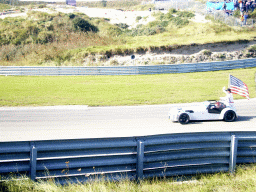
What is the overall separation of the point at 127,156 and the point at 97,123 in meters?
6.60

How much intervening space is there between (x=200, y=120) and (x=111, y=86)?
10756mm

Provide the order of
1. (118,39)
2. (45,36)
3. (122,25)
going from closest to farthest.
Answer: (118,39) < (45,36) < (122,25)

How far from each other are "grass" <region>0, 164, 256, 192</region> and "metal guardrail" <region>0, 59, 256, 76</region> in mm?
21533

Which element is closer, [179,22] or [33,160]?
[33,160]

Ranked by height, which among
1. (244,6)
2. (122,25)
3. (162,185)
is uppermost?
(244,6)

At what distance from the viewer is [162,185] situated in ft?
18.4

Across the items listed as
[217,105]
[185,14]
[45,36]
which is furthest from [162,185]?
[185,14]

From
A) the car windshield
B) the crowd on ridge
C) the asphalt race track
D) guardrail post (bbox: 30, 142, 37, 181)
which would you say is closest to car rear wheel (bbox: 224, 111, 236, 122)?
the asphalt race track

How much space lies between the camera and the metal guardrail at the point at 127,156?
5.36 m

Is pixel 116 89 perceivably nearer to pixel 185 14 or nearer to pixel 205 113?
pixel 205 113

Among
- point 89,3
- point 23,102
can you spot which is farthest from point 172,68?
point 89,3

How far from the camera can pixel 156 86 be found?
21625 millimetres

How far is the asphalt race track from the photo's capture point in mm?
10492

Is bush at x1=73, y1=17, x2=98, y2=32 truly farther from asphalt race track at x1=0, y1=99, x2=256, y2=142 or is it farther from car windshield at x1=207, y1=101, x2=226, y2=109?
car windshield at x1=207, y1=101, x2=226, y2=109
